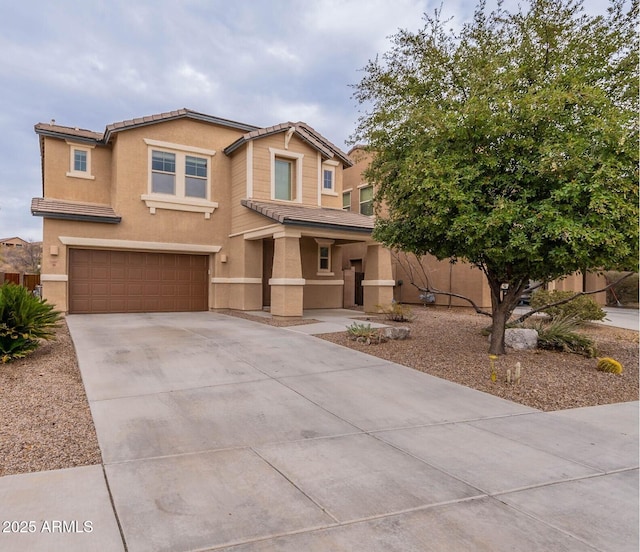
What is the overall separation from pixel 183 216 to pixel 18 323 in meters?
9.09

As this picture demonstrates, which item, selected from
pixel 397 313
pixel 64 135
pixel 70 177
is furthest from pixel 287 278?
pixel 64 135

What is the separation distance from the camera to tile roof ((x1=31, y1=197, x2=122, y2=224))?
1416cm

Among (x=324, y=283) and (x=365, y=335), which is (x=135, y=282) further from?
(x=365, y=335)

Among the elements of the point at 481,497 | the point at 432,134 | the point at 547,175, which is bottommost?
the point at 481,497

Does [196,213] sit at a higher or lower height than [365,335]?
higher

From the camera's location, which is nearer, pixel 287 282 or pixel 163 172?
pixel 287 282

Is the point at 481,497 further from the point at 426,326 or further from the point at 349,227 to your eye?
the point at 349,227

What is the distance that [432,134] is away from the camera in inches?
327

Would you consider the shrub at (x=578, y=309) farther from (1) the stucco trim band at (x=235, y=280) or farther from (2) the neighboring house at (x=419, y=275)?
(1) the stucco trim band at (x=235, y=280)

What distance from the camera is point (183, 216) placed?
1672 centimetres

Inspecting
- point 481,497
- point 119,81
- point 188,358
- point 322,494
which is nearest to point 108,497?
point 322,494

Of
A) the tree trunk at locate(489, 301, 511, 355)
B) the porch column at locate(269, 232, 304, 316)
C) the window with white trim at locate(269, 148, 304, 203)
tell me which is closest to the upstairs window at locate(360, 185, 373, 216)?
the window with white trim at locate(269, 148, 304, 203)

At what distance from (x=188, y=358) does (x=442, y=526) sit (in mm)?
6218

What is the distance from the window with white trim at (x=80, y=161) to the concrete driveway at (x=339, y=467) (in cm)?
1125
